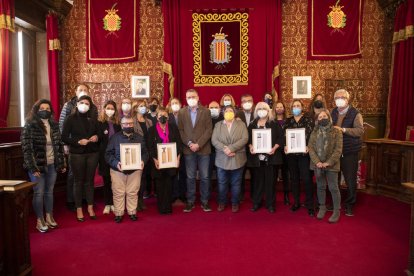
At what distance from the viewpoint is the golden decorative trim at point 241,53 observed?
8859 mm

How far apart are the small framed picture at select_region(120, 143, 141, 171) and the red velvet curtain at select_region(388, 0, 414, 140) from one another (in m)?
6.06

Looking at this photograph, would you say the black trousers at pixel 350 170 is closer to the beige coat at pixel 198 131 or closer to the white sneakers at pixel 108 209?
the beige coat at pixel 198 131

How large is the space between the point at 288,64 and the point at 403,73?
2.61 meters

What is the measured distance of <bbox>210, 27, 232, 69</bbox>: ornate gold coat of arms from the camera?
29.2 feet

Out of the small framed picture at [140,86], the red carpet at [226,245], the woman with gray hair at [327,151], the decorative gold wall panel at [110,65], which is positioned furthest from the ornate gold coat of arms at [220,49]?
the red carpet at [226,245]

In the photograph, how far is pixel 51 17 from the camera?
27.3ft

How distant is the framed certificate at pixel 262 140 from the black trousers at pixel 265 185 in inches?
12.0

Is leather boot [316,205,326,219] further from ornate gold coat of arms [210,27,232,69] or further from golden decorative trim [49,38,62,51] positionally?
golden decorative trim [49,38,62,51]

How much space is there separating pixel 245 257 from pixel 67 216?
298cm

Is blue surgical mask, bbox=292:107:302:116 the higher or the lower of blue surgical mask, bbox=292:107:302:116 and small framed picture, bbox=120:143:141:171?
the higher

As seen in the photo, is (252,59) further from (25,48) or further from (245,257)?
(245,257)

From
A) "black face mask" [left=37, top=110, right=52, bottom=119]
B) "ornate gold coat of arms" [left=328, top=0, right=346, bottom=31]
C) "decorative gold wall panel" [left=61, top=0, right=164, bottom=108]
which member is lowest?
"black face mask" [left=37, top=110, right=52, bottom=119]

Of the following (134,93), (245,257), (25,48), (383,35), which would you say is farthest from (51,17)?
(383,35)

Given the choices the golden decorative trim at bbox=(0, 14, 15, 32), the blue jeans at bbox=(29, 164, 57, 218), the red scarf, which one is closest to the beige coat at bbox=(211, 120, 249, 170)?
the red scarf
